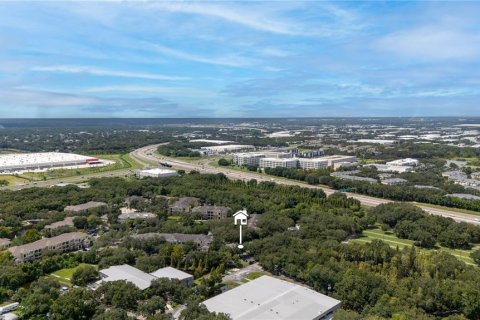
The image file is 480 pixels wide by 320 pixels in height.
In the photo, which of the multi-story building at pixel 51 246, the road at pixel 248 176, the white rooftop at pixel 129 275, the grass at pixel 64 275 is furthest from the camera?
the road at pixel 248 176

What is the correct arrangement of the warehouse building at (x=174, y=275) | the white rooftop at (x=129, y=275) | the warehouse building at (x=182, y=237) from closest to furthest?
the white rooftop at (x=129, y=275) < the warehouse building at (x=174, y=275) < the warehouse building at (x=182, y=237)

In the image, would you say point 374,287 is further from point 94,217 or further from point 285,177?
point 285,177

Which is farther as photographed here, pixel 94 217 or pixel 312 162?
pixel 312 162

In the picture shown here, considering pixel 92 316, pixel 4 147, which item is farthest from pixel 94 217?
pixel 4 147

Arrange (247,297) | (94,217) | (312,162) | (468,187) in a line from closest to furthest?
(247,297), (94,217), (468,187), (312,162)

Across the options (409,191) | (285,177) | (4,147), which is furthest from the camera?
(4,147)

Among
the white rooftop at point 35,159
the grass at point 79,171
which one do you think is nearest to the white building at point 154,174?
the grass at point 79,171

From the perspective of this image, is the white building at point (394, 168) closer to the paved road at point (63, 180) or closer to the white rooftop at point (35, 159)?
the paved road at point (63, 180)
